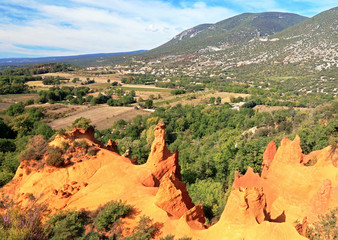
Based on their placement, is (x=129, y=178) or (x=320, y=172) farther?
(x=129, y=178)

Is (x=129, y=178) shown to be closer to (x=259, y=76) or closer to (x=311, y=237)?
(x=311, y=237)

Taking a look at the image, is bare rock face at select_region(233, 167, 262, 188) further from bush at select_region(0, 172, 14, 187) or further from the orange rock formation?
bush at select_region(0, 172, 14, 187)

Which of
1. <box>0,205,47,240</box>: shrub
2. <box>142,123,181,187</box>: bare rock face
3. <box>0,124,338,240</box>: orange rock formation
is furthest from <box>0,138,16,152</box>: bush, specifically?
<box>142,123,181,187</box>: bare rock face

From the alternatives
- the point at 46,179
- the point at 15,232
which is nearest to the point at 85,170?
the point at 46,179

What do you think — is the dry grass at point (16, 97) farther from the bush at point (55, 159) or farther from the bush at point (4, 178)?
the bush at point (55, 159)

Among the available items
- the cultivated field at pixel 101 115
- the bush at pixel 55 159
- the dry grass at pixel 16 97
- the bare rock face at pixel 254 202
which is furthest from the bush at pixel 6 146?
the dry grass at pixel 16 97

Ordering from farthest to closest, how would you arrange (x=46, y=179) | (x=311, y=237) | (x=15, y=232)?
1. (x=46, y=179)
2. (x=311, y=237)
3. (x=15, y=232)
